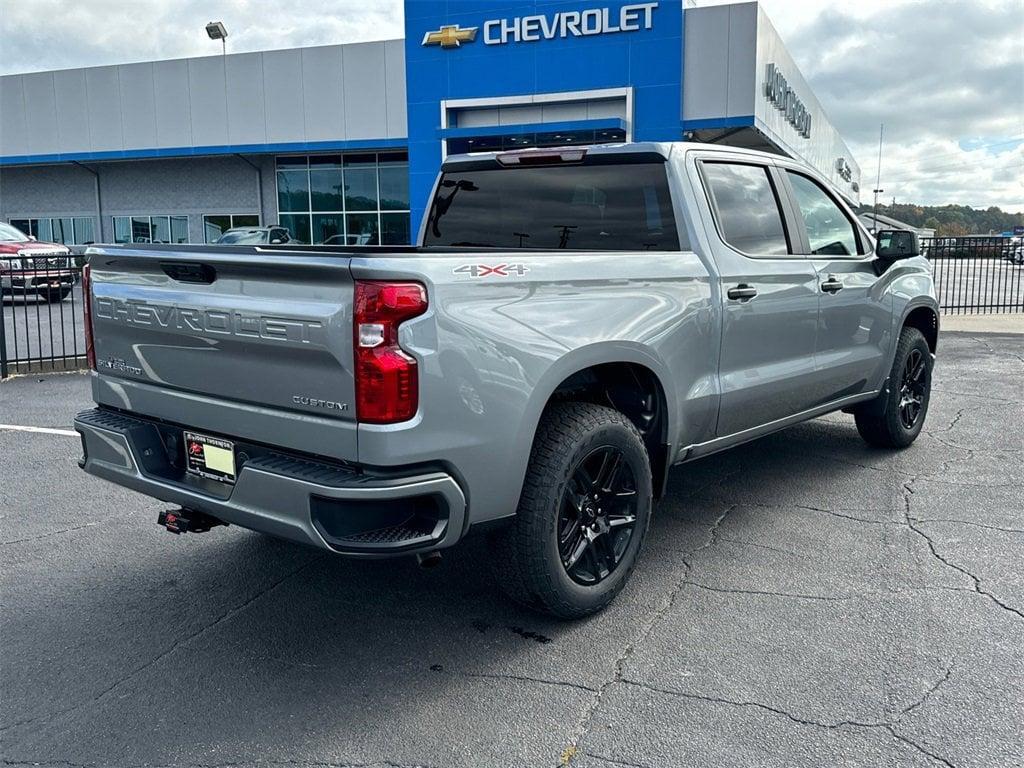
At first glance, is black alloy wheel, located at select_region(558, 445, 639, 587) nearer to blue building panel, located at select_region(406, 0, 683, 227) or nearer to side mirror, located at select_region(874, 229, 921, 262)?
side mirror, located at select_region(874, 229, 921, 262)

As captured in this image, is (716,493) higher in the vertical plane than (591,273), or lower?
lower

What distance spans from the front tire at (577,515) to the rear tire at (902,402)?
2.94m

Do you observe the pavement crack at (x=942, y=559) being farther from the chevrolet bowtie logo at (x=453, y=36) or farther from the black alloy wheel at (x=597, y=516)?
the chevrolet bowtie logo at (x=453, y=36)

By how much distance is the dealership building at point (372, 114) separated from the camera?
24266 mm

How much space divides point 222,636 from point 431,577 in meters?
0.99

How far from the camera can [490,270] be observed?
313cm

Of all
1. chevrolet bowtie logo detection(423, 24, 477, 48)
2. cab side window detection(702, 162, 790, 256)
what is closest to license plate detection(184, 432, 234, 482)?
cab side window detection(702, 162, 790, 256)

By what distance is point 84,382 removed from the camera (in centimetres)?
966

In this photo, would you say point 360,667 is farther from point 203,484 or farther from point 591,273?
point 591,273

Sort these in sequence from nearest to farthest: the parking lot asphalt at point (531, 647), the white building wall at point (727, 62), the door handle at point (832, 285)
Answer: the parking lot asphalt at point (531, 647), the door handle at point (832, 285), the white building wall at point (727, 62)

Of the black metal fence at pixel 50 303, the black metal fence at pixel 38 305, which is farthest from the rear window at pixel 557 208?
the black metal fence at pixel 38 305

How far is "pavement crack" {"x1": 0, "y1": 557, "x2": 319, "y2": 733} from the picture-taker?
9.86 ft

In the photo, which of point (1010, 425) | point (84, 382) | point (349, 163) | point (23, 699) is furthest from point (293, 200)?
point (23, 699)

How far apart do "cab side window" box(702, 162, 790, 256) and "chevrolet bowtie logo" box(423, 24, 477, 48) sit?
22.7 metres
